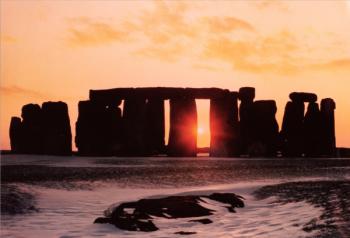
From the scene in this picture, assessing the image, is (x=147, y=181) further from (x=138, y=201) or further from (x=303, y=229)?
(x=303, y=229)

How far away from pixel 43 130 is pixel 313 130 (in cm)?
1359

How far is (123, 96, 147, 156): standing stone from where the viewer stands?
108ft

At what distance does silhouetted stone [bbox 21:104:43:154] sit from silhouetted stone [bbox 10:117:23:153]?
222mm

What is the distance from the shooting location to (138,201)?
11.6 m

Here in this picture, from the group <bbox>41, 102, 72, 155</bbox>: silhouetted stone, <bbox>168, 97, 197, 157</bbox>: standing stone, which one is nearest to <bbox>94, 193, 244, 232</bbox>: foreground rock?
<bbox>168, 97, 197, 157</bbox>: standing stone

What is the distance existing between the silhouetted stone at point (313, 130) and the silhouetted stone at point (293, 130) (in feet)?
1.14

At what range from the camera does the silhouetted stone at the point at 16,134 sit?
35.1 meters

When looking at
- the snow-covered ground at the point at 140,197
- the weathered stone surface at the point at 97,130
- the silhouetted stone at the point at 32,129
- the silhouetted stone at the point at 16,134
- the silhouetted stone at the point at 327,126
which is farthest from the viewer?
the silhouetted stone at the point at 16,134

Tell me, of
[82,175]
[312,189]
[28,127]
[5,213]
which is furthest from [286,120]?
[5,213]

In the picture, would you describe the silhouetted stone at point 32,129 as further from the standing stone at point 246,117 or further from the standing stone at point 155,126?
the standing stone at point 246,117

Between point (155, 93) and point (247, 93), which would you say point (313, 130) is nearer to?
point (247, 93)

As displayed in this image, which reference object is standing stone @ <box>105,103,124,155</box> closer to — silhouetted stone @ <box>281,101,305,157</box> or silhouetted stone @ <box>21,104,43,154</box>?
silhouetted stone @ <box>21,104,43,154</box>

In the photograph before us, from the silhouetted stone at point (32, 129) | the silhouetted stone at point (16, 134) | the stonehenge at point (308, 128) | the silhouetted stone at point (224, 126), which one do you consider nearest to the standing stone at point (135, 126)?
the silhouetted stone at point (224, 126)

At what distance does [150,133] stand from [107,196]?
64.7ft
